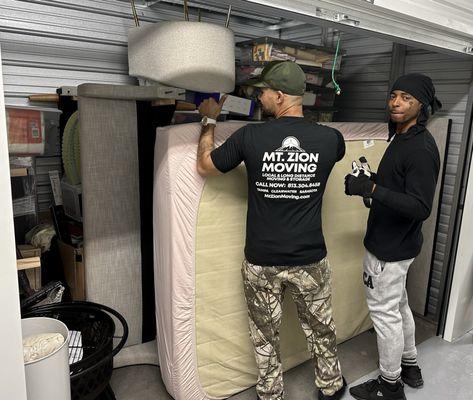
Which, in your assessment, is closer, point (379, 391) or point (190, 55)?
point (190, 55)

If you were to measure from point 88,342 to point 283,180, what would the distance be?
123 cm

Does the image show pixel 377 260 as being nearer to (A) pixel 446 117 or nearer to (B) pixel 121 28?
(A) pixel 446 117

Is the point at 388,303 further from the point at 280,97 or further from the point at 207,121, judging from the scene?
the point at 207,121

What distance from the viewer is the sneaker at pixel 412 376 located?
7.52 ft

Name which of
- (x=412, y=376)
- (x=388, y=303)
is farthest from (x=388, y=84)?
(x=412, y=376)

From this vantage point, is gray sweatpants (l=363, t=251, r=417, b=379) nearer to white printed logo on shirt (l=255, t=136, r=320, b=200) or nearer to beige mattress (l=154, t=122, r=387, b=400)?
beige mattress (l=154, t=122, r=387, b=400)

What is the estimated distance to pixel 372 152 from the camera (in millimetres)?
2574

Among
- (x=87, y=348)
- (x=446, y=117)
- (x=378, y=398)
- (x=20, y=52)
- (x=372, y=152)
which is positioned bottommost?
(x=378, y=398)

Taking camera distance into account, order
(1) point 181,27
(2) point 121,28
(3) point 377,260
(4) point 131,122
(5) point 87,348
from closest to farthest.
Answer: (1) point 181,27 → (5) point 87,348 → (3) point 377,260 → (4) point 131,122 → (2) point 121,28

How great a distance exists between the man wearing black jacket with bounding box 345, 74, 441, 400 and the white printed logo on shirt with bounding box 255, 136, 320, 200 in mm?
274

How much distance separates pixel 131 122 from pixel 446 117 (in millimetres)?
2060

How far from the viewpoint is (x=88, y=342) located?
2.04 meters

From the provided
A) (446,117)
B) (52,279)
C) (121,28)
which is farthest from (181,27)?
(446,117)

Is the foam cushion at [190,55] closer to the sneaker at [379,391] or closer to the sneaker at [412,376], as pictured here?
the sneaker at [379,391]
